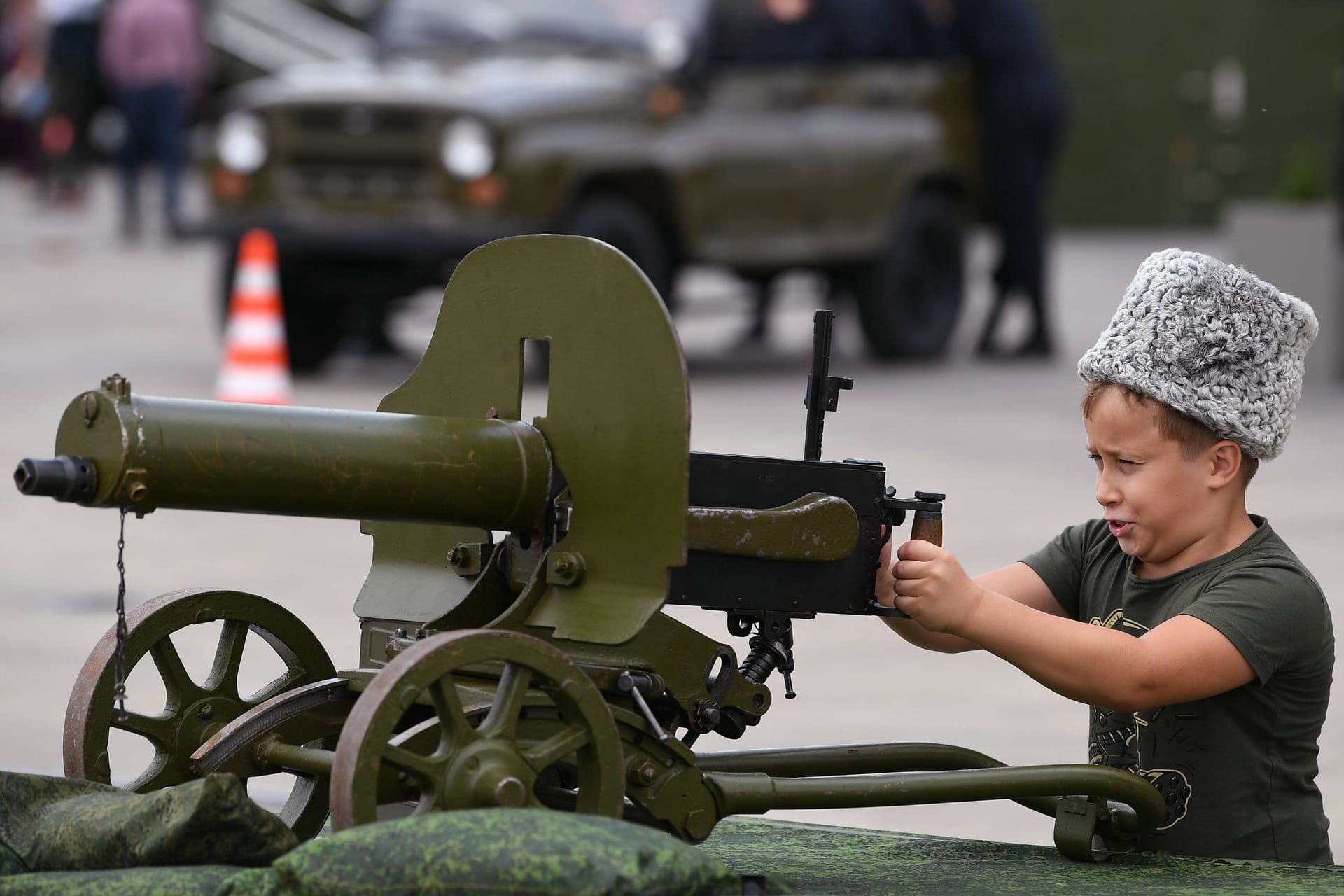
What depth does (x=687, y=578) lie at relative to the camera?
3268 millimetres

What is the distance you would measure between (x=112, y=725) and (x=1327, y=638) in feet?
5.89

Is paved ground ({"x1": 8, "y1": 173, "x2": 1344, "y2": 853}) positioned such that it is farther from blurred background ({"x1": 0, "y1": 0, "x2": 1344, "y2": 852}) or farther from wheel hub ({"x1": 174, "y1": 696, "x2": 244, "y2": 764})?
wheel hub ({"x1": 174, "y1": 696, "x2": 244, "y2": 764})

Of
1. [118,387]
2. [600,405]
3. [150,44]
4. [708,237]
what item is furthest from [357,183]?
[150,44]

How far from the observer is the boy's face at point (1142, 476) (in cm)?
347

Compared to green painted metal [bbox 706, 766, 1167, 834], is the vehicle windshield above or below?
above

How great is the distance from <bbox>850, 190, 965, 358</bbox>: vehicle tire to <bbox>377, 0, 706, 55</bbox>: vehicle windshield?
68.6 inches

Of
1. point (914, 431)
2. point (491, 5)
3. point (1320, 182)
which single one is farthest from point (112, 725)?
point (1320, 182)

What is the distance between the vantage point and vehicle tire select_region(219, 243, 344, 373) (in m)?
12.0

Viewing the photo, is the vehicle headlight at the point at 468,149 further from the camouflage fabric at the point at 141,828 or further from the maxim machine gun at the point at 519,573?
the camouflage fabric at the point at 141,828

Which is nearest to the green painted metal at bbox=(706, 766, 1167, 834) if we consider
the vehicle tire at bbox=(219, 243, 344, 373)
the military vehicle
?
the military vehicle

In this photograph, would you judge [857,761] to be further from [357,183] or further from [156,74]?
[156,74]

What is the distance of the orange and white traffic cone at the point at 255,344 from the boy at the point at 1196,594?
697cm

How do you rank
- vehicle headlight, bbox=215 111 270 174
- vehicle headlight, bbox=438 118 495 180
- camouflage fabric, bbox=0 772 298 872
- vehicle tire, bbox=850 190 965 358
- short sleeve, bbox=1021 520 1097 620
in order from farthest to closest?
vehicle tire, bbox=850 190 965 358 → vehicle headlight, bbox=215 111 270 174 → vehicle headlight, bbox=438 118 495 180 → short sleeve, bbox=1021 520 1097 620 → camouflage fabric, bbox=0 772 298 872

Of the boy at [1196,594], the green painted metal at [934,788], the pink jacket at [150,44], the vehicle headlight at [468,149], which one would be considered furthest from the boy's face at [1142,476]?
the pink jacket at [150,44]
